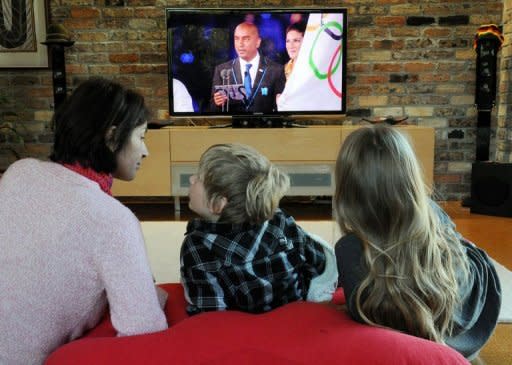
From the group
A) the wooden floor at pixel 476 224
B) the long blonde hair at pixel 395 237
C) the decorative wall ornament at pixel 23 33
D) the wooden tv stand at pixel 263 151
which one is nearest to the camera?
the long blonde hair at pixel 395 237

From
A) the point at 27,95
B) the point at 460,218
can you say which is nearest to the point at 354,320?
the point at 460,218

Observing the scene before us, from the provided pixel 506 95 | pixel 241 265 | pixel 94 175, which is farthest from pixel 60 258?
pixel 506 95

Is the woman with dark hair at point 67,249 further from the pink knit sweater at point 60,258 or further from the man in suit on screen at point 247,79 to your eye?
the man in suit on screen at point 247,79

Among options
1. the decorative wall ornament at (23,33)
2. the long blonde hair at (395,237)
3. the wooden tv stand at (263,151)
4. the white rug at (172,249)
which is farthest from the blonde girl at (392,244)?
the decorative wall ornament at (23,33)

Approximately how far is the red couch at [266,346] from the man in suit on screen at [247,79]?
10.9 ft

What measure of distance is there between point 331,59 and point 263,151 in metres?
0.93

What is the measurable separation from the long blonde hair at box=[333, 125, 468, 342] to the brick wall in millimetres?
3439

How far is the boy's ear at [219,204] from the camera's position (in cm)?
129

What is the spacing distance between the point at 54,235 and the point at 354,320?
2.12 feet

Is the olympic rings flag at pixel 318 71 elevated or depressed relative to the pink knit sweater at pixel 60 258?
elevated

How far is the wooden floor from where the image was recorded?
1789mm

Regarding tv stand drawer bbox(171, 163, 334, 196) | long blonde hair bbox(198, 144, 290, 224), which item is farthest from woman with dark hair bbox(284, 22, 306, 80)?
long blonde hair bbox(198, 144, 290, 224)

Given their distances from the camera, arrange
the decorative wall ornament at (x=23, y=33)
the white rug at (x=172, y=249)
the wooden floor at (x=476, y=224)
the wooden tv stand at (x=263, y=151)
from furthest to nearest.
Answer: the decorative wall ornament at (x=23, y=33) < the wooden tv stand at (x=263, y=151) < the white rug at (x=172, y=249) < the wooden floor at (x=476, y=224)

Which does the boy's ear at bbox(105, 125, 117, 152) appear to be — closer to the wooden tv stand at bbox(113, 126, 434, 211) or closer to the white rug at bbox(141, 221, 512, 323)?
the white rug at bbox(141, 221, 512, 323)
